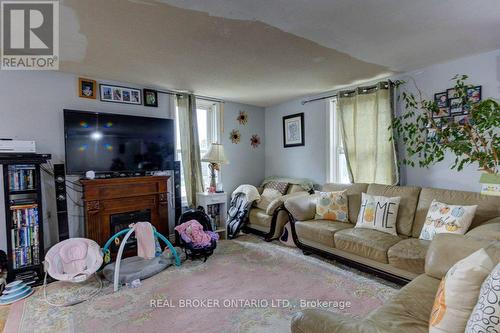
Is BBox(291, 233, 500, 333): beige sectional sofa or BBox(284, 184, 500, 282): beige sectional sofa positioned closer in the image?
BBox(291, 233, 500, 333): beige sectional sofa

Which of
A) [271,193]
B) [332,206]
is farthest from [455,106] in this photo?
[271,193]

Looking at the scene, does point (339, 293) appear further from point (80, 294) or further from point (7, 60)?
point (7, 60)

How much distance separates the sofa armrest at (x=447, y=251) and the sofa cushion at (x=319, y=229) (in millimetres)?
1282

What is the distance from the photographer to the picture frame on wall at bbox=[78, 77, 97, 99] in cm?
325

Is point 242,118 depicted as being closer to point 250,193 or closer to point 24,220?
point 250,193

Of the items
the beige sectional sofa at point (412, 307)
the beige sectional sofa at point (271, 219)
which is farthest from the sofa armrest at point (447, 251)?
the beige sectional sofa at point (271, 219)

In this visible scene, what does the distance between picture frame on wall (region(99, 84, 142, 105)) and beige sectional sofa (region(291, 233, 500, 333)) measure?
3.44m

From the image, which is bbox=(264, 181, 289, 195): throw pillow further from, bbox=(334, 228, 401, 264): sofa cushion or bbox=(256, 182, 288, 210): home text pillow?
bbox=(334, 228, 401, 264): sofa cushion

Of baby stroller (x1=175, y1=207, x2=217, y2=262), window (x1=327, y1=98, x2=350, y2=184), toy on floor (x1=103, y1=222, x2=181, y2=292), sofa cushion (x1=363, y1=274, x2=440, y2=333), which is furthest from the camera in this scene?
window (x1=327, y1=98, x2=350, y2=184)

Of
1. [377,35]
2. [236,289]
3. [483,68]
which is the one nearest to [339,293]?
[236,289]

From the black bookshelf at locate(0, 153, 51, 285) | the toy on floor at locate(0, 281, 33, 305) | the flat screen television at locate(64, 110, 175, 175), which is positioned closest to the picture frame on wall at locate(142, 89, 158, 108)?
the flat screen television at locate(64, 110, 175, 175)

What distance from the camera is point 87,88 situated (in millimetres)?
3285

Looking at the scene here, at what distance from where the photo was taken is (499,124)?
167cm

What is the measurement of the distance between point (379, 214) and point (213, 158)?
7.74 feet
